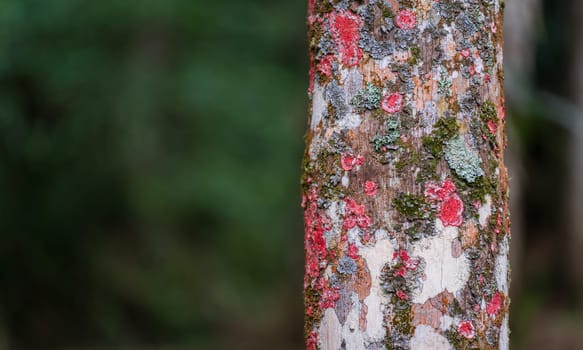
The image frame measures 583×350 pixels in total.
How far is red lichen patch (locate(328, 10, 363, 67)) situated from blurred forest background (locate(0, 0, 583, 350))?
6.63 metres

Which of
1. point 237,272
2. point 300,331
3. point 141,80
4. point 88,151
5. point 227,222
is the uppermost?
point 141,80

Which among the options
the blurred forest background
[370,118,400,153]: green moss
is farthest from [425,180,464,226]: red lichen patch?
the blurred forest background

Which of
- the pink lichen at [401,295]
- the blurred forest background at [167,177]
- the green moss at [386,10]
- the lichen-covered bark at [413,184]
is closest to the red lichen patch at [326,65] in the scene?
the lichen-covered bark at [413,184]

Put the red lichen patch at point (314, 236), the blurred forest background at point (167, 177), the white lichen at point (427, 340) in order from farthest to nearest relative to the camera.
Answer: the blurred forest background at point (167, 177) → the red lichen patch at point (314, 236) → the white lichen at point (427, 340)

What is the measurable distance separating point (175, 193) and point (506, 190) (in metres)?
7.92

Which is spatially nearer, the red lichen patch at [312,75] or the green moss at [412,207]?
the green moss at [412,207]

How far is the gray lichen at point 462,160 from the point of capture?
4.70ft

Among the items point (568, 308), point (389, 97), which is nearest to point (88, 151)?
point (568, 308)

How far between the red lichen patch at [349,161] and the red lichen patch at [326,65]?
177mm

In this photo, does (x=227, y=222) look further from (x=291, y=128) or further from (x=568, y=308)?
(x=568, y=308)

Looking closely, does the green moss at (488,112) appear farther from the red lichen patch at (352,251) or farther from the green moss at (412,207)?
the red lichen patch at (352,251)

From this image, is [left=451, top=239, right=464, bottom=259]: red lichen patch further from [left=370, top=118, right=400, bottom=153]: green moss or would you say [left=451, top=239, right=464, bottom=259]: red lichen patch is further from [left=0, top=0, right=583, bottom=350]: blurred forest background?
[left=0, top=0, right=583, bottom=350]: blurred forest background

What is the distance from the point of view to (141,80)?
891cm

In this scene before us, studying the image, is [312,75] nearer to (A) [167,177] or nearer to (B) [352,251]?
(B) [352,251]
